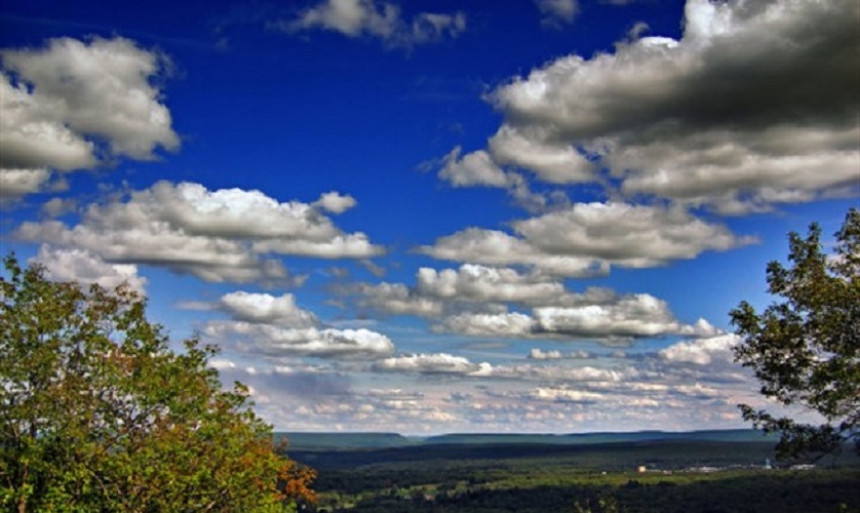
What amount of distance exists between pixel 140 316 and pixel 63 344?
4.05 m

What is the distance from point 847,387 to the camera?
27.4 meters

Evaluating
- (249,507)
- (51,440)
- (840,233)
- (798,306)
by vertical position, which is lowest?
(249,507)

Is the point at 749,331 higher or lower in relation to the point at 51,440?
higher

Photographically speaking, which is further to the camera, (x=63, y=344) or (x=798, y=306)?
(x=63, y=344)

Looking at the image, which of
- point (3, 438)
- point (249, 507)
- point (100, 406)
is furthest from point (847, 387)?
point (3, 438)

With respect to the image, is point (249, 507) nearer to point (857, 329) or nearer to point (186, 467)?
point (186, 467)

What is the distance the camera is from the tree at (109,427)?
121 feet

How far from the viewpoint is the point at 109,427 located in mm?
38844

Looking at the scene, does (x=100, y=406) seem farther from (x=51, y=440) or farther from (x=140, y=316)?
(x=140, y=316)

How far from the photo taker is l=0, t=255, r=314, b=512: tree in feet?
121

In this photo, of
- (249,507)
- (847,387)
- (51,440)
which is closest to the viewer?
(847,387)

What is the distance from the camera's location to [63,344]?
1538 inches

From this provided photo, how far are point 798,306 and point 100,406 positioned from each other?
29862mm

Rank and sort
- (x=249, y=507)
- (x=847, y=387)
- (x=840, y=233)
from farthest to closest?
(x=249, y=507) → (x=840, y=233) → (x=847, y=387)
